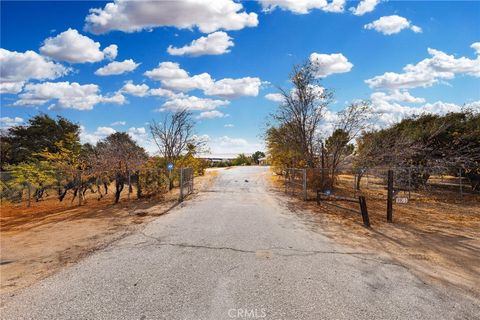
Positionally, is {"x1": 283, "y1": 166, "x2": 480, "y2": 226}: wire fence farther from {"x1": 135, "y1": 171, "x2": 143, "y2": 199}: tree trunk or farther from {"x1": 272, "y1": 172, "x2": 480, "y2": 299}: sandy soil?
{"x1": 135, "y1": 171, "x2": 143, "y2": 199}: tree trunk

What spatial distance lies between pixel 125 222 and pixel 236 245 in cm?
519

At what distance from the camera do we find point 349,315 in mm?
4098

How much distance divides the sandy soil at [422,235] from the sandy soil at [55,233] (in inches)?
232

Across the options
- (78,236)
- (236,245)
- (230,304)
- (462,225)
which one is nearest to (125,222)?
(78,236)

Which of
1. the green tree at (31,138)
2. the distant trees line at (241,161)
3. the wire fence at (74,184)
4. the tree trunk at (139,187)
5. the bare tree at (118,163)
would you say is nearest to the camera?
the bare tree at (118,163)

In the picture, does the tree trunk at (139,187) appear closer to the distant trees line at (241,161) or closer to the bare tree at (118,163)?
the bare tree at (118,163)

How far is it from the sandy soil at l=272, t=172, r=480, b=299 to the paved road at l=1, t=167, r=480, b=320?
0.63 metres

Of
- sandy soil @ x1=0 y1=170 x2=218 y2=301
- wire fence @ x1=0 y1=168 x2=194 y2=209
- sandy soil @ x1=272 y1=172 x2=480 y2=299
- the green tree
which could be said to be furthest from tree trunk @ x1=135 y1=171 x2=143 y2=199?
the green tree

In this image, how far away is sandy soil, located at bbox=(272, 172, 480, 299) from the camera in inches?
231

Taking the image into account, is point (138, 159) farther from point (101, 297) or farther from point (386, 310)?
point (386, 310)

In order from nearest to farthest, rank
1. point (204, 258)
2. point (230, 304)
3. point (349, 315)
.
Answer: point (349, 315)
point (230, 304)
point (204, 258)

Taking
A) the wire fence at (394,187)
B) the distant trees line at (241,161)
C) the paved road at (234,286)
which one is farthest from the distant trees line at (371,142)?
the distant trees line at (241,161)

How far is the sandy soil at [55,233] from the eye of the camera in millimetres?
6414

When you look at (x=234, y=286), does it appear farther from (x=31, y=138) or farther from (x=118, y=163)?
(x=31, y=138)
